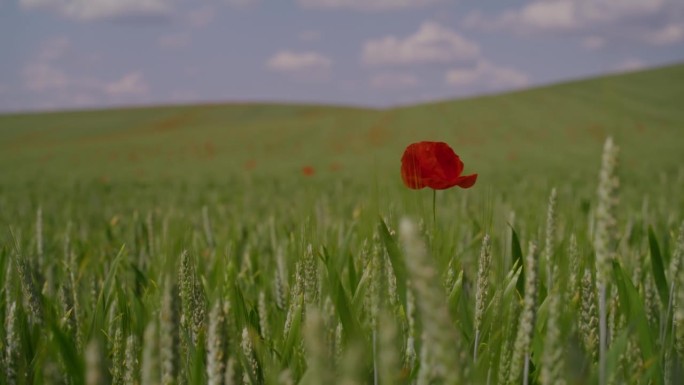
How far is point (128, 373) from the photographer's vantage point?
3.01ft

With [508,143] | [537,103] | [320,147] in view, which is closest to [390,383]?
[508,143]

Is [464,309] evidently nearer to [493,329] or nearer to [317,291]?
[493,329]

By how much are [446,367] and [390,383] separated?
7 centimetres

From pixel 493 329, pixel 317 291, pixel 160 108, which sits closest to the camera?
pixel 493 329

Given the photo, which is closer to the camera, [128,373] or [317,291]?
[128,373]

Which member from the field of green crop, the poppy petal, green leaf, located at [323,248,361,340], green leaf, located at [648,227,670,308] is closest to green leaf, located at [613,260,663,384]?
the field of green crop

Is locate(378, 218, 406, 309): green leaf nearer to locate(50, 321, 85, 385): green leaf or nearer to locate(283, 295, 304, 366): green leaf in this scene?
locate(283, 295, 304, 366): green leaf

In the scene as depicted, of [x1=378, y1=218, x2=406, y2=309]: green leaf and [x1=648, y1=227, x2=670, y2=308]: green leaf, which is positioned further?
[x1=648, y1=227, x2=670, y2=308]: green leaf

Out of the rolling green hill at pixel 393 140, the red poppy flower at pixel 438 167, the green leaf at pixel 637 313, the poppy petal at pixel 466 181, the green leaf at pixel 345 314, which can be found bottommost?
the rolling green hill at pixel 393 140

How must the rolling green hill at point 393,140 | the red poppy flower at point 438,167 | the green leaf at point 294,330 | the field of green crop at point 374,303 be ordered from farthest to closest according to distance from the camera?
the rolling green hill at point 393,140 → the red poppy flower at point 438,167 → the green leaf at point 294,330 → the field of green crop at point 374,303

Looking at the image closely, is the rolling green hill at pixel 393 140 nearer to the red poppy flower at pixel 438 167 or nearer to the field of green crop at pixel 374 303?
the field of green crop at pixel 374 303

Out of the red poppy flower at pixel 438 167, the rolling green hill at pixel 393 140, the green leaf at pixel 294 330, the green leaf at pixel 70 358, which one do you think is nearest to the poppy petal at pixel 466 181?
the red poppy flower at pixel 438 167

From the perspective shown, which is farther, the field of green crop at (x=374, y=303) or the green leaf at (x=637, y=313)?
the green leaf at (x=637, y=313)

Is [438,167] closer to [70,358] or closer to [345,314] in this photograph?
[345,314]
